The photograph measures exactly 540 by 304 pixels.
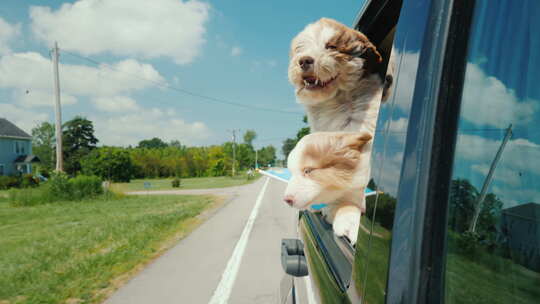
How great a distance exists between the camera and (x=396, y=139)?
866mm

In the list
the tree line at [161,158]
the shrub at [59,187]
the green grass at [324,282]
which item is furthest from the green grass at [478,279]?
the tree line at [161,158]

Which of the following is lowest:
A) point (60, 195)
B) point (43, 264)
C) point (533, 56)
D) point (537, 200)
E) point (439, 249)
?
point (60, 195)

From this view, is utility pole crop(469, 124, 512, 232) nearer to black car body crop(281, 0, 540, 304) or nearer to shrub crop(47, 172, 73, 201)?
black car body crop(281, 0, 540, 304)

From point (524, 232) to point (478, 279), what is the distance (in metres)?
0.14

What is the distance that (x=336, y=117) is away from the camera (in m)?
1.60

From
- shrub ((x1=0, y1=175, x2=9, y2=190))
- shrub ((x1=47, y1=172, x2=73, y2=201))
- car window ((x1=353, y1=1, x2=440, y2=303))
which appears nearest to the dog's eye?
car window ((x1=353, y1=1, x2=440, y2=303))

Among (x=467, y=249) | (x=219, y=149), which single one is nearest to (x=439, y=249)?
(x=467, y=249)

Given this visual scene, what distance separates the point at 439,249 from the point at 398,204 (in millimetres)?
133

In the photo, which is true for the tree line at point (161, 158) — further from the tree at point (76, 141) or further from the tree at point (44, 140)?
the tree at point (44, 140)

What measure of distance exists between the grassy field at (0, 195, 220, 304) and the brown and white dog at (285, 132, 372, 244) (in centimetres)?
408

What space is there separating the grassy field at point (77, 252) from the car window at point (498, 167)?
4.78 m

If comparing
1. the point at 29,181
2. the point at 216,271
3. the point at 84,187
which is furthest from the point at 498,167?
the point at 29,181

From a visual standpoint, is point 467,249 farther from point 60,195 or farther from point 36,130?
point 36,130

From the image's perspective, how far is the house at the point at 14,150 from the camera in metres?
50.6
